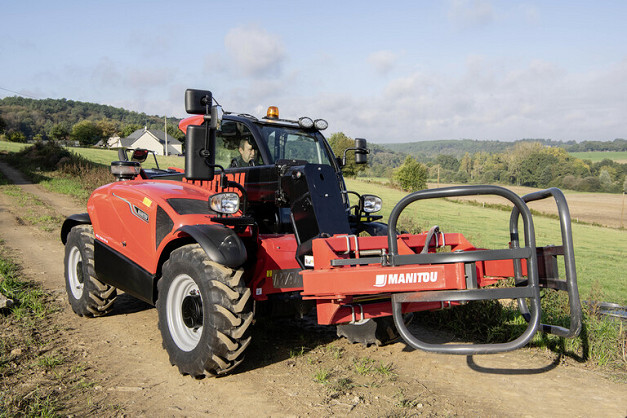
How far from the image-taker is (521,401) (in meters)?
3.95

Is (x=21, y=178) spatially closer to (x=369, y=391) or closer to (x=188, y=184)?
(x=188, y=184)

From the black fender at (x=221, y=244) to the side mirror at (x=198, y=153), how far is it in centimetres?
50

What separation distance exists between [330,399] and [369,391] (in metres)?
0.36

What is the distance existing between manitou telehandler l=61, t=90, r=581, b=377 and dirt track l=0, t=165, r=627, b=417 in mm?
267

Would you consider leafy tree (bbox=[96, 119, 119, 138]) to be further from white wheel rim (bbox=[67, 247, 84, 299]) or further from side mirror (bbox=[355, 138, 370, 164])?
side mirror (bbox=[355, 138, 370, 164])

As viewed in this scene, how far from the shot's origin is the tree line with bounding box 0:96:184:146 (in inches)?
3738

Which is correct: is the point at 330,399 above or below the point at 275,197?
below

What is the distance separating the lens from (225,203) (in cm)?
443

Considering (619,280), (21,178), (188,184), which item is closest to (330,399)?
(188,184)

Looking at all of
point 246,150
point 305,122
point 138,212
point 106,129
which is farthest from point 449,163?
point 138,212

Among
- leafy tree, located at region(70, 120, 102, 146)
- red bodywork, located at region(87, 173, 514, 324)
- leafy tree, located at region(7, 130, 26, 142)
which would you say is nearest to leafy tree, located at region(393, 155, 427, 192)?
leafy tree, located at region(7, 130, 26, 142)

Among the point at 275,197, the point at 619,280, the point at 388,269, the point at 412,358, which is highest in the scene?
the point at 275,197

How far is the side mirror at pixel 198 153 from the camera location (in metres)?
3.88

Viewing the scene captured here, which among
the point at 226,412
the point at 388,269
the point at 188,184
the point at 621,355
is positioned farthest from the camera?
the point at 188,184
